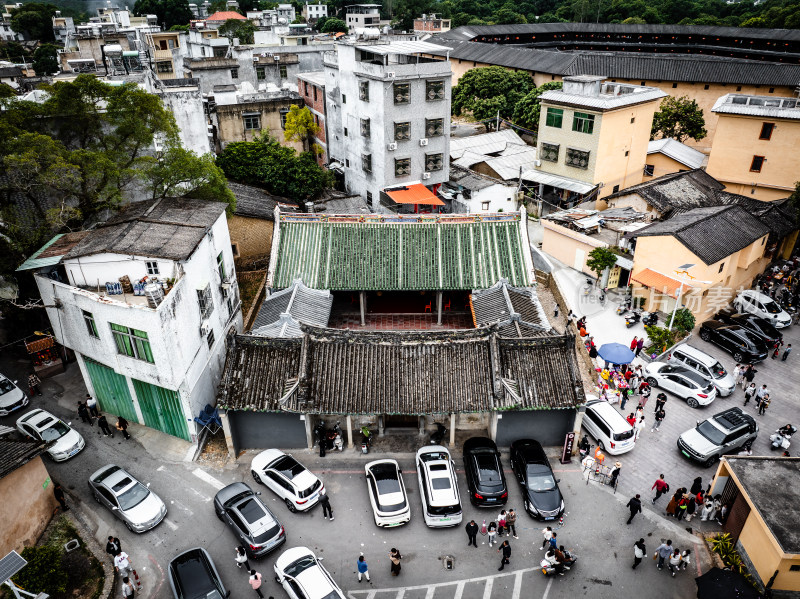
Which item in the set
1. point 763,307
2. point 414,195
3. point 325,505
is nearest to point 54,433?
point 325,505

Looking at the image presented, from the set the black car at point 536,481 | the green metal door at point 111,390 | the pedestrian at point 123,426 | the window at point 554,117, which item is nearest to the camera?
the black car at point 536,481

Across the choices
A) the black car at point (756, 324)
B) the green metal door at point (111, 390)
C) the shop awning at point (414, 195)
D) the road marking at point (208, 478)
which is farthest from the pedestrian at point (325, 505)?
the black car at point (756, 324)

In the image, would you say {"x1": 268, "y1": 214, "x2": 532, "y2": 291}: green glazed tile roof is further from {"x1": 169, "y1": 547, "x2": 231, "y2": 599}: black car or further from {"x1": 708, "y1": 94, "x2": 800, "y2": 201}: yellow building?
{"x1": 708, "y1": 94, "x2": 800, "y2": 201}: yellow building

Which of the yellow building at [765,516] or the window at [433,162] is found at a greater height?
the window at [433,162]

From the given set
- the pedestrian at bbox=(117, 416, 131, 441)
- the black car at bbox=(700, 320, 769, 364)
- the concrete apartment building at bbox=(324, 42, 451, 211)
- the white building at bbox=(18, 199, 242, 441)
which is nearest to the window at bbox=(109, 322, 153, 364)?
the white building at bbox=(18, 199, 242, 441)

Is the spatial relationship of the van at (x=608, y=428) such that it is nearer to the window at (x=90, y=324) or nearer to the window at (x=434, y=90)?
the window at (x=90, y=324)

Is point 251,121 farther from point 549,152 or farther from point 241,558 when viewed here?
point 241,558
